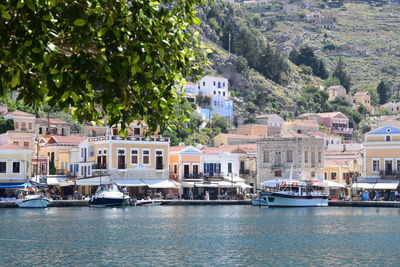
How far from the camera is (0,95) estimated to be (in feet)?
31.2

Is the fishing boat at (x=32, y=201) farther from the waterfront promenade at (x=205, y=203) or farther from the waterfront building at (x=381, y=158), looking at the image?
the waterfront building at (x=381, y=158)

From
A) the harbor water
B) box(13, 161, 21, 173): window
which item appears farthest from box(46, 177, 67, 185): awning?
the harbor water

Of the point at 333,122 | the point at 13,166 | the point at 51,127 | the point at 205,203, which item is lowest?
the point at 205,203

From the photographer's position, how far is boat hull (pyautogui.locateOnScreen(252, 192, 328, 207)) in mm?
81369

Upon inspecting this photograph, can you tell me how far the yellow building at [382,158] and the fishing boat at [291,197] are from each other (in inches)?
263

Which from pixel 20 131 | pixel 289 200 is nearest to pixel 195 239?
pixel 289 200

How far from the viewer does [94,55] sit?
32.1ft

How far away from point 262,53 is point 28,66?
184m

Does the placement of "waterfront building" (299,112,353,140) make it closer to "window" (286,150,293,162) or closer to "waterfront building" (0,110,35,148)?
"window" (286,150,293,162)

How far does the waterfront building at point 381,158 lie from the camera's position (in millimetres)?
85625

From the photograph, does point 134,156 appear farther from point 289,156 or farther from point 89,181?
point 289,156

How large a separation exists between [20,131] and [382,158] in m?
42.5

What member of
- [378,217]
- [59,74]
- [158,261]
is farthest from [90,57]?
[378,217]

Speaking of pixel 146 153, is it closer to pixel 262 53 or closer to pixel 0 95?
pixel 0 95
